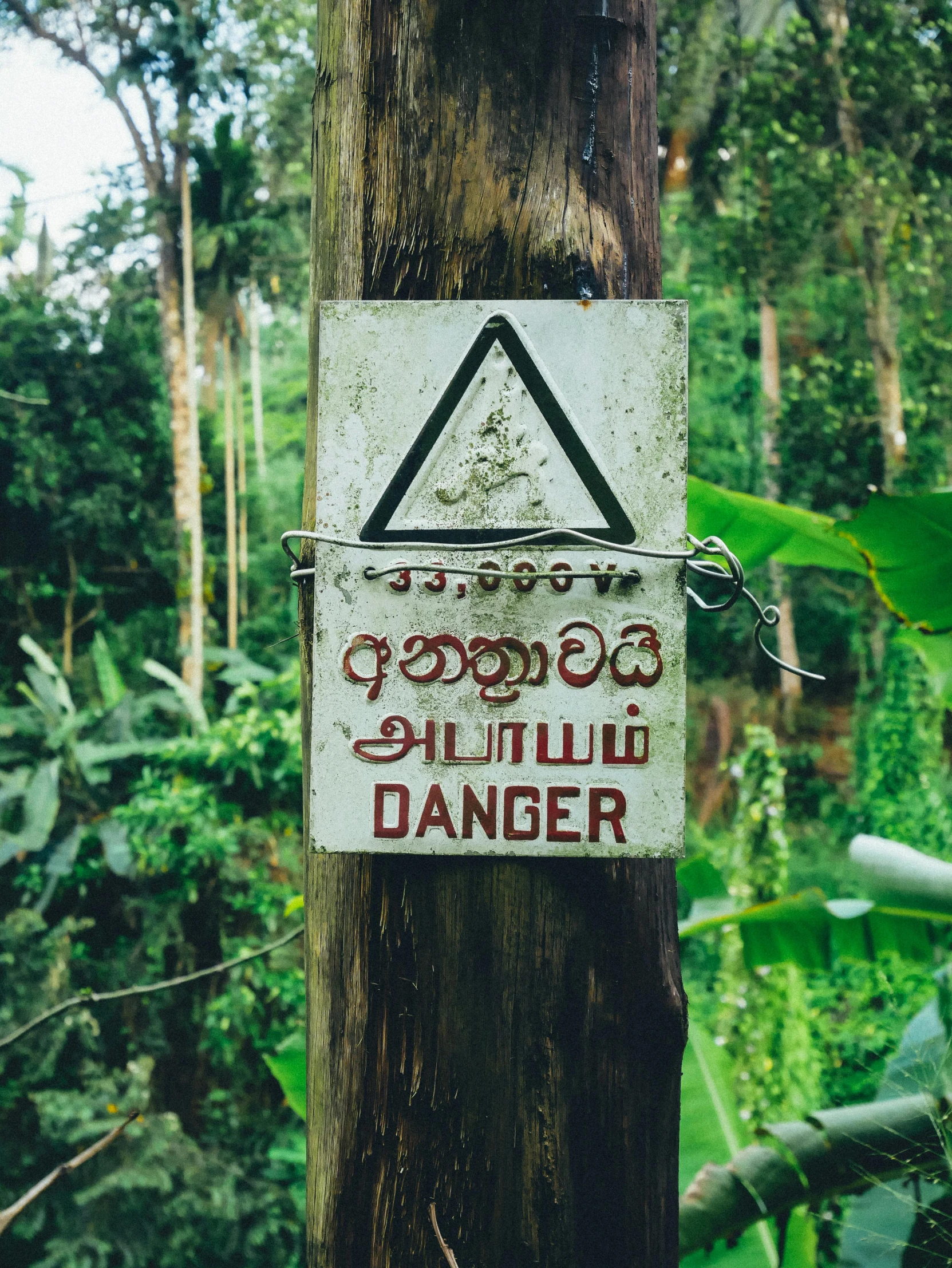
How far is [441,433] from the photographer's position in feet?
2.81

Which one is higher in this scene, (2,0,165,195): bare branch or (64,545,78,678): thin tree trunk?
(2,0,165,195): bare branch

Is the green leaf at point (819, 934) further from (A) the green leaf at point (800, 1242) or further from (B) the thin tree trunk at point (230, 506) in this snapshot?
(B) the thin tree trunk at point (230, 506)

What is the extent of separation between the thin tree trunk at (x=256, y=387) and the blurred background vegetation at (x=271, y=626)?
0.15 meters

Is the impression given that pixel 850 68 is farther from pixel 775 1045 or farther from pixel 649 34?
pixel 649 34

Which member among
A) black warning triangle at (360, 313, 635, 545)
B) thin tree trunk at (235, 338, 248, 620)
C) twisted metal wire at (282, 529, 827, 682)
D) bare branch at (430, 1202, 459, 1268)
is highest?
thin tree trunk at (235, 338, 248, 620)

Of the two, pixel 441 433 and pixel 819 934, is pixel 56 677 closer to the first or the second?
pixel 819 934

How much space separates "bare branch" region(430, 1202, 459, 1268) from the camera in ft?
2.65

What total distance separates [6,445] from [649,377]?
26.0 ft

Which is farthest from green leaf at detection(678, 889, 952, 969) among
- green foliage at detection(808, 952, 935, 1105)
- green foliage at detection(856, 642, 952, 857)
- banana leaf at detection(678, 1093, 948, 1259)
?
green foliage at detection(856, 642, 952, 857)

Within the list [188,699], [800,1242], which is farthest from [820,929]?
[188,699]

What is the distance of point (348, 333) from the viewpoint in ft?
2.85

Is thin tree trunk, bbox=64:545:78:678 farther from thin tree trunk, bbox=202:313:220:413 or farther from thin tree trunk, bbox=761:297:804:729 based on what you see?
thin tree trunk, bbox=761:297:804:729

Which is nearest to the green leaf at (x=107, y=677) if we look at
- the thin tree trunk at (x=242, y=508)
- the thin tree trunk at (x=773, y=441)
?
the thin tree trunk at (x=242, y=508)

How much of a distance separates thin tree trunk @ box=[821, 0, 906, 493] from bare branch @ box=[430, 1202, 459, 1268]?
801cm
